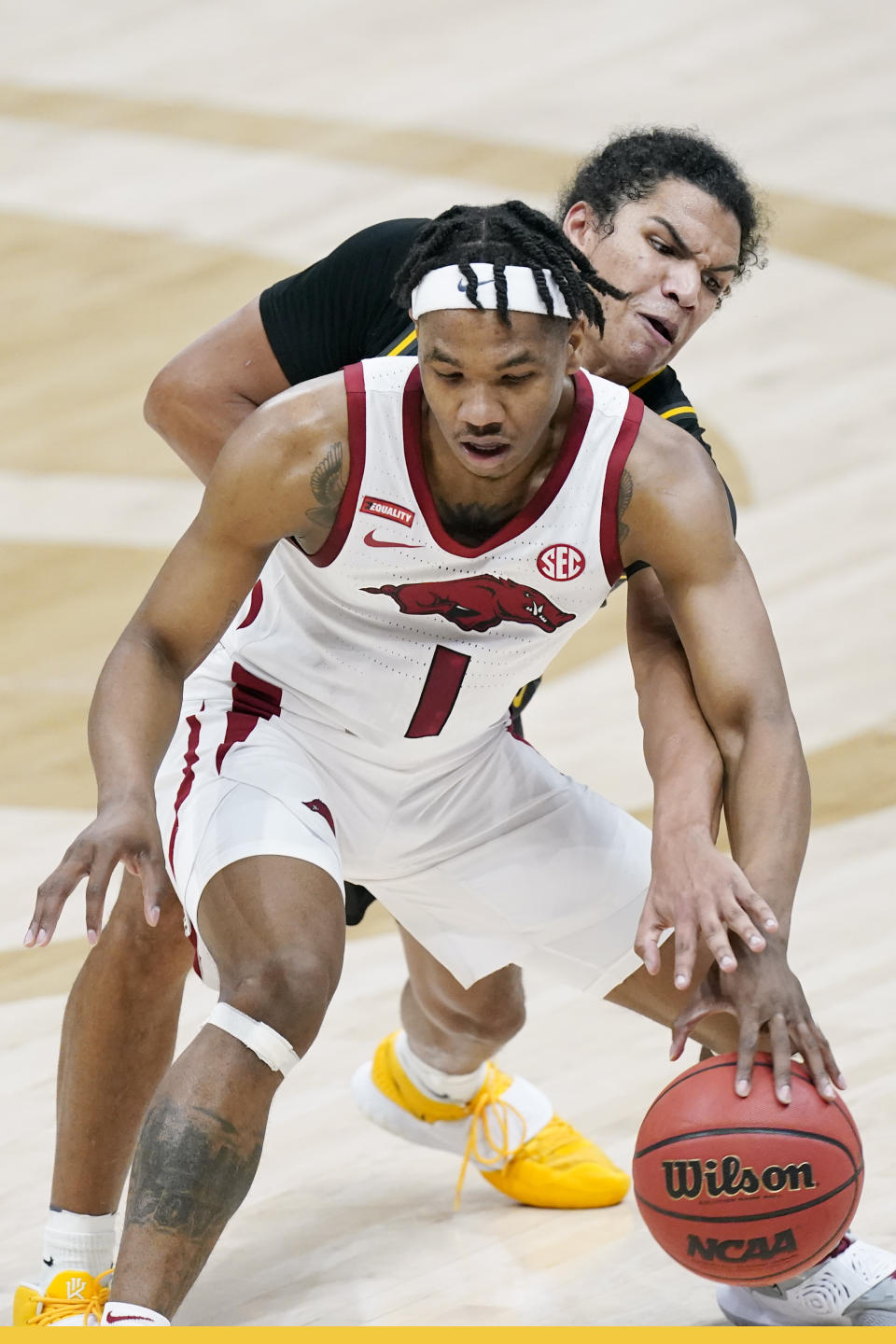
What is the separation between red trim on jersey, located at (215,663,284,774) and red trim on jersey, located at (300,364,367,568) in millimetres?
410

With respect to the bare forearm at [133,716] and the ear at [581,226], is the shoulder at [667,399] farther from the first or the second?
the bare forearm at [133,716]

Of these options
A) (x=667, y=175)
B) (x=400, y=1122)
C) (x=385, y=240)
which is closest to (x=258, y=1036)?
(x=400, y=1122)

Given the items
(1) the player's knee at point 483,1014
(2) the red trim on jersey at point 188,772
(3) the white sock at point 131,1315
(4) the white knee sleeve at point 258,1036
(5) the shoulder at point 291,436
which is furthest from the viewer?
(1) the player's knee at point 483,1014

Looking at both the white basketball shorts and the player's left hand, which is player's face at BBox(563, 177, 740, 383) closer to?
the white basketball shorts

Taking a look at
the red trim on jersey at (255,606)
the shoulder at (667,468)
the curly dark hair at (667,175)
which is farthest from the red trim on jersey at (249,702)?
the curly dark hair at (667,175)

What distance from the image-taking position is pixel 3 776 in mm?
6383

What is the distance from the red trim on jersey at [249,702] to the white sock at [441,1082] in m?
1.05

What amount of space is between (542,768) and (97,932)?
1.13m

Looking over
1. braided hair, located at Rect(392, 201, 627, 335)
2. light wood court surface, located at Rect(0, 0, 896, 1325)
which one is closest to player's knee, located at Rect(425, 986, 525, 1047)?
light wood court surface, located at Rect(0, 0, 896, 1325)

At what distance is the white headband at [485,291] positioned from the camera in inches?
127

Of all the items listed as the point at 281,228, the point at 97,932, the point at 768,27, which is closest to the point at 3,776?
the point at 97,932

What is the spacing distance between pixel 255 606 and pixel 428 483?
607mm

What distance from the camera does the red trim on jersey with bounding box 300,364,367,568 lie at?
11.2 ft

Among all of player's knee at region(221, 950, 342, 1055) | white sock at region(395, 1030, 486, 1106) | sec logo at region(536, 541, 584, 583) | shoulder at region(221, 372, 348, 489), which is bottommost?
white sock at region(395, 1030, 486, 1106)
